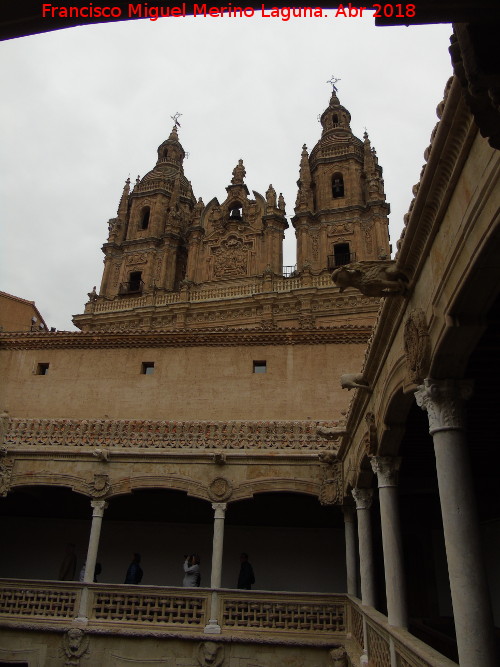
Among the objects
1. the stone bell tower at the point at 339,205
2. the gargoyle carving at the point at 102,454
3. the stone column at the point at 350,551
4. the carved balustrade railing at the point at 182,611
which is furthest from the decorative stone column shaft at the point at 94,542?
the stone bell tower at the point at 339,205

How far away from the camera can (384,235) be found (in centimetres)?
3234

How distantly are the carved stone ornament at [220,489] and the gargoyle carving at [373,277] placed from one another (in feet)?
29.5

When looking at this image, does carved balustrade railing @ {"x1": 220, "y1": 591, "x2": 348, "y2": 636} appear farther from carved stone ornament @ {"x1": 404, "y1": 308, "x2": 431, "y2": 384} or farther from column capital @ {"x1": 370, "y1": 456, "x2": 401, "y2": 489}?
carved stone ornament @ {"x1": 404, "y1": 308, "x2": 431, "y2": 384}

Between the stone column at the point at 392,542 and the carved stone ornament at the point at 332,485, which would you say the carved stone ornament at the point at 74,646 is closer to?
the carved stone ornament at the point at 332,485

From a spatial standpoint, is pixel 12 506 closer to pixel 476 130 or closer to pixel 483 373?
pixel 483 373

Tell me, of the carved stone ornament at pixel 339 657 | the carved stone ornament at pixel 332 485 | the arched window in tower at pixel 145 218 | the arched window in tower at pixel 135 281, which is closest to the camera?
the carved stone ornament at pixel 339 657

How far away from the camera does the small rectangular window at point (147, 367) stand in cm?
1803

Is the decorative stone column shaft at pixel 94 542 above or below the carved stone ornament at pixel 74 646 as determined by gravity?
above

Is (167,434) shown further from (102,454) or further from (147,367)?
(147,367)

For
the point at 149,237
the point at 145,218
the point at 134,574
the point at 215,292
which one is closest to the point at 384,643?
the point at 134,574

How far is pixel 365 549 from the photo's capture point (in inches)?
391

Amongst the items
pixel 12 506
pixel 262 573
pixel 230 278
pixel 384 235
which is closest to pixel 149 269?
pixel 230 278

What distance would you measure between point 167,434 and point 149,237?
87.9 ft

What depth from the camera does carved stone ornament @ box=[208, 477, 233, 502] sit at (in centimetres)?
1313
